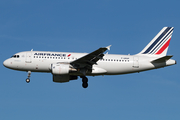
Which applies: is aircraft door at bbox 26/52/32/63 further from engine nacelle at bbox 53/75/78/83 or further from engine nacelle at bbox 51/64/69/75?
engine nacelle at bbox 53/75/78/83

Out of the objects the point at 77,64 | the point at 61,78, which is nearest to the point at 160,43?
the point at 77,64

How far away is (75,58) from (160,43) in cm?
1297

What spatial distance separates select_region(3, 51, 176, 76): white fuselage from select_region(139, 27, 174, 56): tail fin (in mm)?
2756

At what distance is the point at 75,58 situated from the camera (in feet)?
137

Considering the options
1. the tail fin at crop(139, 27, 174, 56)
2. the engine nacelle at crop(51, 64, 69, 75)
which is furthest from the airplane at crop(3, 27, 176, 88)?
the tail fin at crop(139, 27, 174, 56)

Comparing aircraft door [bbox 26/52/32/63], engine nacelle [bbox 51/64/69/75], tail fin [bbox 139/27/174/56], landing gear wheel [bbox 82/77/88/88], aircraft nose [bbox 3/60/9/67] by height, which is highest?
tail fin [bbox 139/27/174/56]

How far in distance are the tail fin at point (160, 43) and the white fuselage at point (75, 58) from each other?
2756mm

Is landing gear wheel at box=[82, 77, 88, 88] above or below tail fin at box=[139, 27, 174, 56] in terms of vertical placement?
below

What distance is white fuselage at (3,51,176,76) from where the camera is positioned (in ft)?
135

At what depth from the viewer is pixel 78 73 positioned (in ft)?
134

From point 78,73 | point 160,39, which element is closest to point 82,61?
point 78,73

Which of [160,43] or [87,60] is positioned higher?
[160,43]

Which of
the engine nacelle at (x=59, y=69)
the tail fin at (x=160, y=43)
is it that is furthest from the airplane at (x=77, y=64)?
the tail fin at (x=160, y=43)

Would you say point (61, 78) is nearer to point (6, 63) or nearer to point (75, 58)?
point (75, 58)
